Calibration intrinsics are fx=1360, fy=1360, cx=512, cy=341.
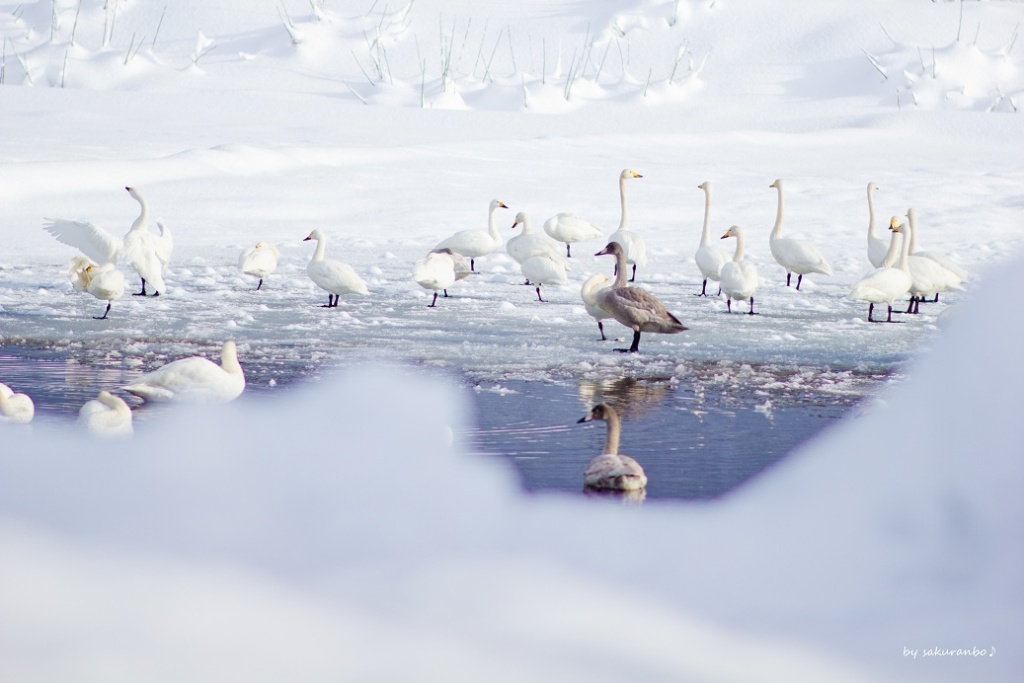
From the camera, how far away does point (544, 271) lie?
980cm

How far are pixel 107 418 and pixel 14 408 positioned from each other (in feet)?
1.87

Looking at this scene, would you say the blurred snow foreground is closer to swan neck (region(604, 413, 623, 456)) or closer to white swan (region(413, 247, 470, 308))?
swan neck (region(604, 413, 623, 456))

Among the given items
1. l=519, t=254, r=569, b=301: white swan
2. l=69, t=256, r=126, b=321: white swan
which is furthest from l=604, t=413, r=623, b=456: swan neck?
l=519, t=254, r=569, b=301: white swan

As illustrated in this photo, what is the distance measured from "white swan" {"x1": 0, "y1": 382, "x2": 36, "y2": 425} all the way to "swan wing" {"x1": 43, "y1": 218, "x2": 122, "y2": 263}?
4.25 meters

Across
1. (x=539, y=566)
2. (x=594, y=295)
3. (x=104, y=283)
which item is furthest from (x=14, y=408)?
(x=594, y=295)

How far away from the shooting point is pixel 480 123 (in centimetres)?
2161

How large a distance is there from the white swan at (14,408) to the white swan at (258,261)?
4134mm

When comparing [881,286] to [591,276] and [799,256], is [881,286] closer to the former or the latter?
[799,256]

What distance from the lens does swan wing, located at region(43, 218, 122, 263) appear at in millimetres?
9875

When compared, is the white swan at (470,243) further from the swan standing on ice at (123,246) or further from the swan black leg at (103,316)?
the swan black leg at (103,316)

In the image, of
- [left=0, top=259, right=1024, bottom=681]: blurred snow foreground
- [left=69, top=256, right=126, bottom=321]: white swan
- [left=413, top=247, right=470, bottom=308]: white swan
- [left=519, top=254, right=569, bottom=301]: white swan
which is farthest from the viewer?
[left=519, top=254, right=569, bottom=301]: white swan

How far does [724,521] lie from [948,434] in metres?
0.77

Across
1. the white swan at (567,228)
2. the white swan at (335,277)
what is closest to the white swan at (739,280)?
the white swan at (335,277)

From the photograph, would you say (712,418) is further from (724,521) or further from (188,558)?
(188,558)
